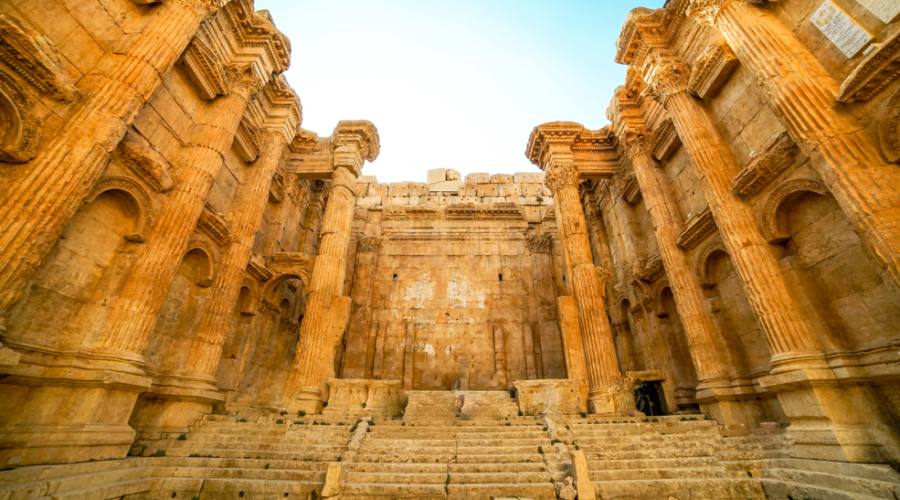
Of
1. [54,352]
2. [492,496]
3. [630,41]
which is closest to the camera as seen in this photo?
[492,496]

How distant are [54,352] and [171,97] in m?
6.72

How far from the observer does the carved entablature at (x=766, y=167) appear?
730cm

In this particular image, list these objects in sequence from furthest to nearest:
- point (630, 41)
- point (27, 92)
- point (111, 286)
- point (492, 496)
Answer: point (630, 41), point (111, 286), point (27, 92), point (492, 496)

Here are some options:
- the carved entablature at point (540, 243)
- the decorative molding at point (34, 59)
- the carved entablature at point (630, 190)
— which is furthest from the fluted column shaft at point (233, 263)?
the carved entablature at point (630, 190)

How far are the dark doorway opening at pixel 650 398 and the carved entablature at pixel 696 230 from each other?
15.7 feet

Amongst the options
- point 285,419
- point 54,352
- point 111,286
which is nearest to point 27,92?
point 111,286

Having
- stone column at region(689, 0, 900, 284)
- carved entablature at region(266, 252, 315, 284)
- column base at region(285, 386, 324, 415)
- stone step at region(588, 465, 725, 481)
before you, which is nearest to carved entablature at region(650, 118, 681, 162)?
stone column at region(689, 0, 900, 284)

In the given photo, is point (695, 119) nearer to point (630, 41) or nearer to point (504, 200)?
point (630, 41)

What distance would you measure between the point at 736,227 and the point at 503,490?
7.74 metres

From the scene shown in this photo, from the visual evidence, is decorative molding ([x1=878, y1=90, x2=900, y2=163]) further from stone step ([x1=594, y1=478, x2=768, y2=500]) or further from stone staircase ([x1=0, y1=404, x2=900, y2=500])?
Answer: stone step ([x1=594, y1=478, x2=768, y2=500])

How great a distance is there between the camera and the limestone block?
9.83m

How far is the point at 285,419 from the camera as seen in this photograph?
8531 mm

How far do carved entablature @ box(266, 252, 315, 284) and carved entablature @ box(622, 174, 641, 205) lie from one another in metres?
13.0

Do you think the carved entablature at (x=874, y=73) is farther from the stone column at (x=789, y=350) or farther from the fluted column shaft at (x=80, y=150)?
the fluted column shaft at (x=80, y=150)
